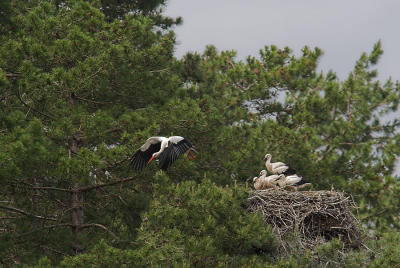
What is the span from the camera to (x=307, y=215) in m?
12.0

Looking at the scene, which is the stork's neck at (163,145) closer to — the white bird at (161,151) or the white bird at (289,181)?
the white bird at (161,151)

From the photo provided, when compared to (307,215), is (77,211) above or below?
below

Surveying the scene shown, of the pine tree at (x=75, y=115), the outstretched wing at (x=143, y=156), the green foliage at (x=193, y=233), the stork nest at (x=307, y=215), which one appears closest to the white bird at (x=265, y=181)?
the stork nest at (x=307, y=215)

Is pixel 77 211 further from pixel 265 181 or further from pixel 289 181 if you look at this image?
pixel 289 181

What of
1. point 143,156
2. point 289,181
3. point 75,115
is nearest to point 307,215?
point 289,181

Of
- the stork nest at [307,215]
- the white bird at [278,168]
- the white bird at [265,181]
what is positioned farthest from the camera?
the white bird at [278,168]

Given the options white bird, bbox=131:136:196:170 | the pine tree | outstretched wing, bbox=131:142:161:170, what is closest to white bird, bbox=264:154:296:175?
the pine tree

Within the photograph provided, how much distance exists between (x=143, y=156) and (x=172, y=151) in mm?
534

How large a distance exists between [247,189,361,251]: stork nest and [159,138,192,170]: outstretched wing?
4.84 feet

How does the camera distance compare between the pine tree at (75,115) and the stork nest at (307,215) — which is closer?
the pine tree at (75,115)

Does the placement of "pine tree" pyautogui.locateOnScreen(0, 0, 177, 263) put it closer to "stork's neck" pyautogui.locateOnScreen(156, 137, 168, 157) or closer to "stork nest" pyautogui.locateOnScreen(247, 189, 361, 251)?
"stork's neck" pyautogui.locateOnScreen(156, 137, 168, 157)

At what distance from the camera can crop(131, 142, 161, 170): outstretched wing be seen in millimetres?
11385

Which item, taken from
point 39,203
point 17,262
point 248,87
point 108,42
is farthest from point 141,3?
point 17,262

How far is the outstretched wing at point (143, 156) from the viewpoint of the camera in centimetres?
1139
